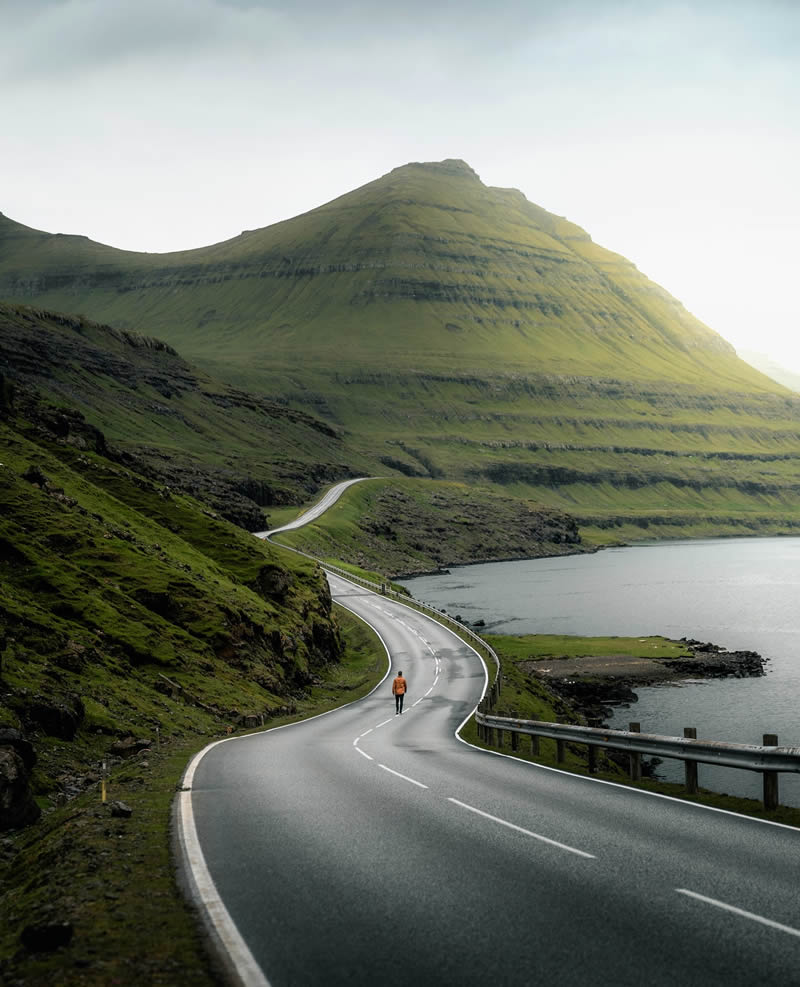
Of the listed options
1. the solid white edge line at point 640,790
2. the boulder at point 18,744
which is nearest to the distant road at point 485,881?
the solid white edge line at point 640,790

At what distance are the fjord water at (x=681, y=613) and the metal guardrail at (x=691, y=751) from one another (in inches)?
778

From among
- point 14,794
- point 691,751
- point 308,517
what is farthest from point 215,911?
point 308,517

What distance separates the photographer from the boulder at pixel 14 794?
15.7 m

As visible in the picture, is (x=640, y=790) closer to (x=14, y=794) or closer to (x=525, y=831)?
(x=525, y=831)

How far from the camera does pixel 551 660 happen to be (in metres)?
76.9

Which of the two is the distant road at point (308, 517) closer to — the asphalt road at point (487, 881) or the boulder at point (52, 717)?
the boulder at point (52, 717)

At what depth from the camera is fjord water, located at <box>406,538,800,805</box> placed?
5309cm

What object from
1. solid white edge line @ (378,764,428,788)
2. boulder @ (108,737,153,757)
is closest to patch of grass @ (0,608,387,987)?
boulder @ (108,737,153,757)

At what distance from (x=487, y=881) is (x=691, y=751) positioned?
26.1ft

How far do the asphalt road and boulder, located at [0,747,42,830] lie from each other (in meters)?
3.06

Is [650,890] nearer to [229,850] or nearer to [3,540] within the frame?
[229,850]

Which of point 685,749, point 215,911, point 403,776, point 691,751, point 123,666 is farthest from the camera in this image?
point 123,666

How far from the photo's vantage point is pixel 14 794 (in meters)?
16.0

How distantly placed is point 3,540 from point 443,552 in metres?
162
